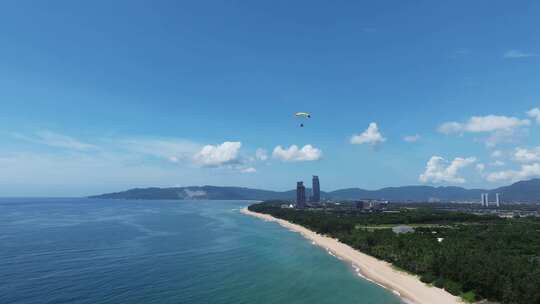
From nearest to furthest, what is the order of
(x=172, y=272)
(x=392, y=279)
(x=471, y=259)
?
(x=471, y=259) < (x=392, y=279) < (x=172, y=272)

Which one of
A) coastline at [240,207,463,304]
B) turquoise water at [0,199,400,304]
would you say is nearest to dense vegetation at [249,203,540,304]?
coastline at [240,207,463,304]

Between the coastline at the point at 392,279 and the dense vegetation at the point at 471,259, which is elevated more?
the dense vegetation at the point at 471,259

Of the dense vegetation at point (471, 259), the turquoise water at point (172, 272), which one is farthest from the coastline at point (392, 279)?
the turquoise water at point (172, 272)

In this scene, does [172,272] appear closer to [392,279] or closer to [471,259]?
[392,279]

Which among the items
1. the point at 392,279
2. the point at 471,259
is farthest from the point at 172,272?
the point at 471,259

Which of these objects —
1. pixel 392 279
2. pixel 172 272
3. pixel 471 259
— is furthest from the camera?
pixel 172 272

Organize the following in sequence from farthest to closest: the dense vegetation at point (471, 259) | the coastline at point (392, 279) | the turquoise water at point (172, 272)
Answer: the turquoise water at point (172, 272) < the coastline at point (392, 279) < the dense vegetation at point (471, 259)

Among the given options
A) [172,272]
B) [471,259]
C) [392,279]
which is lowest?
[392,279]

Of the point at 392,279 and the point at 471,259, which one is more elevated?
the point at 471,259

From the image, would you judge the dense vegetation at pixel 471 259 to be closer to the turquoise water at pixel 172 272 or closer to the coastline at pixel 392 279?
the coastline at pixel 392 279

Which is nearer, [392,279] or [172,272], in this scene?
[392,279]

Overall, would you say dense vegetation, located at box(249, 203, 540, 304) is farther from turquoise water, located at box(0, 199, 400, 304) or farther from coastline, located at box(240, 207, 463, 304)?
turquoise water, located at box(0, 199, 400, 304)
